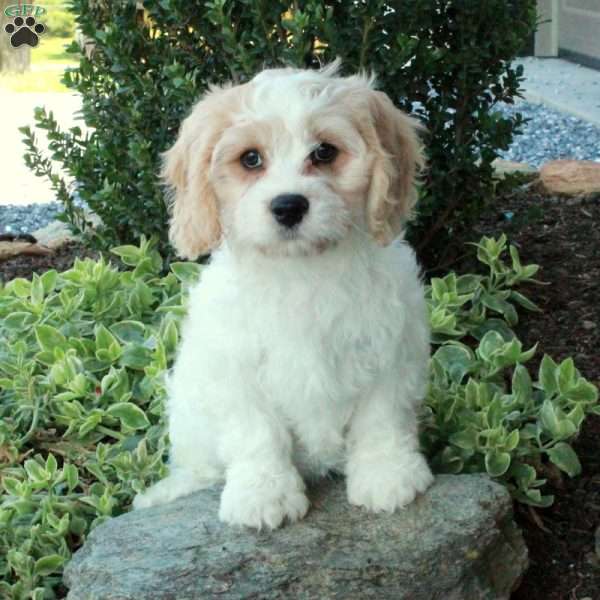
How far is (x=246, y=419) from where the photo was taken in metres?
3.41

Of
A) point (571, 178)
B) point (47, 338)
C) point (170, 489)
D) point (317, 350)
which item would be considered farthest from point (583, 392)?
point (571, 178)

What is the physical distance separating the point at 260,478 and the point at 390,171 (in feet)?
3.45

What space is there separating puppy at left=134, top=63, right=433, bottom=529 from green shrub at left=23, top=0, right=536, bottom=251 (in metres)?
1.40

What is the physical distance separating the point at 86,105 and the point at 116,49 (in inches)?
→ 17.4

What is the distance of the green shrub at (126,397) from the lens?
3.99 m

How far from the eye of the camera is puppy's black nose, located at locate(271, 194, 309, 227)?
9.86ft

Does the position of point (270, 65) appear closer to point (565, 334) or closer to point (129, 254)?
point (129, 254)

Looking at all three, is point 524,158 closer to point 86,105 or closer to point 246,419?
point 86,105

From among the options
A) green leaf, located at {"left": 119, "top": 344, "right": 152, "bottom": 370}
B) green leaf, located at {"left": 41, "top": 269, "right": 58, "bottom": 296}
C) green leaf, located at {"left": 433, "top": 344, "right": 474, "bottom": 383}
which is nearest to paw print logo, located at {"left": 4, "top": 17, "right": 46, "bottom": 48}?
green leaf, located at {"left": 41, "top": 269, "right": 58, "bottom": 296}

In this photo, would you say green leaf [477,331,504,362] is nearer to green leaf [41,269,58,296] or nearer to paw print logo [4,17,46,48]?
green leaf [41,269,58,296]

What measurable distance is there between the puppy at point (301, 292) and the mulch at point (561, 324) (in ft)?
2.30

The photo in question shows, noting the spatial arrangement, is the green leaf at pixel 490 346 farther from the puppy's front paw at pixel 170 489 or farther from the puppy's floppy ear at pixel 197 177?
the puppy's floppy ear at pixel 197 177

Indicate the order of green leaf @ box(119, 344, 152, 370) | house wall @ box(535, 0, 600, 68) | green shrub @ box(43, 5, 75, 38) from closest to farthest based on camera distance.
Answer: green leaf @ box(119, 344, 152, 370)
house wall @ box(535, 0, 600, 68)
green shrub @ box(43, 5, 75, 38)

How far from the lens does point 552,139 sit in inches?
404
